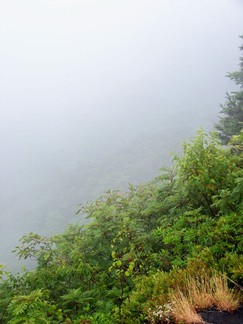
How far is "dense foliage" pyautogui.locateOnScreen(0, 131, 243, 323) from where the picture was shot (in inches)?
178

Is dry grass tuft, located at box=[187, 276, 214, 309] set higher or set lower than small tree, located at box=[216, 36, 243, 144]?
lower

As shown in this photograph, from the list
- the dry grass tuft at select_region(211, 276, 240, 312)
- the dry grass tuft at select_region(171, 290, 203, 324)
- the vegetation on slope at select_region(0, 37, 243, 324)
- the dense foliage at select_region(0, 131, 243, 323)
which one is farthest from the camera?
the dense foliage at select_region(0, 131, 243, 323)

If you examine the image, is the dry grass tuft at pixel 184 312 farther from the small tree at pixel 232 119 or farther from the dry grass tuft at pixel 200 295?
the small tree at pixel 232 119

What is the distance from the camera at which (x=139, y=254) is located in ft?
18.5

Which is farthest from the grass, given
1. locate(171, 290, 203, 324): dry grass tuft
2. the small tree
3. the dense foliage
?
the small tree

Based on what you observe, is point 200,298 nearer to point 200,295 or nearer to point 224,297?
Result: point 200,295

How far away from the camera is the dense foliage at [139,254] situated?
4.52m

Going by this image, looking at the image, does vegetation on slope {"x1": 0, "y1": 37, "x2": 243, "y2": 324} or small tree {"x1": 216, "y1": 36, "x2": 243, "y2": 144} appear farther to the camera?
small tree {"x1": 216, "y1": 36, "x2": 243, "y2": 144}

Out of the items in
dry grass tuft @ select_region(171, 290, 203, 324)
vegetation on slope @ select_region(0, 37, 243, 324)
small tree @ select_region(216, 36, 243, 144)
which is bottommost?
dry grass tuft @ select_region(171, 290, 203, 324)

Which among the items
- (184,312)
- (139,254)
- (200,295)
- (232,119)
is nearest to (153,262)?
(139,254)

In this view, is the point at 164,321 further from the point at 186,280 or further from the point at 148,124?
the point at 148,124

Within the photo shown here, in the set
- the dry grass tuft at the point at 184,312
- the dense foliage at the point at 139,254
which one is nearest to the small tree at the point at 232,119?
the dense foliage at the point at 139,254

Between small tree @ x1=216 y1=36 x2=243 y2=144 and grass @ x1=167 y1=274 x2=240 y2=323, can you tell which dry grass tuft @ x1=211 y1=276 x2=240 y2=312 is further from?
small tree @ x1=216 y1=36 x2=243 y2=144

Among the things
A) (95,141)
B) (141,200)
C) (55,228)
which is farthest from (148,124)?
(141,200)
